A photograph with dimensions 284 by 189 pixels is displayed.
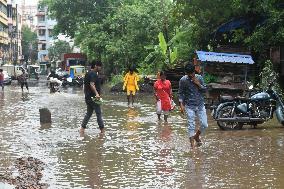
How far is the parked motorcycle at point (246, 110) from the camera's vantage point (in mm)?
14188

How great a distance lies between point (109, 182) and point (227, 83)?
13019mm

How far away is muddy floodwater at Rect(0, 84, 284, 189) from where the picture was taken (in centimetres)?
815

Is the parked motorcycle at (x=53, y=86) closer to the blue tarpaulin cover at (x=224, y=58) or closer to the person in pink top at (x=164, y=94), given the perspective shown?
the blue tarpaulin cover at (x=224, y=58)

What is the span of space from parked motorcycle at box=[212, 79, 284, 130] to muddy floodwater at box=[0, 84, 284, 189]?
303mm

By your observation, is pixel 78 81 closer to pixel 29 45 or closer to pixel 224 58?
pixel 224 58

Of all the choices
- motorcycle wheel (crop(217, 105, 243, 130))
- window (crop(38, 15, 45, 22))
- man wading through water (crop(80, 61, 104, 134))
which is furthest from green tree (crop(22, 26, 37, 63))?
motorcycle wheel (crop(217, 105, 243, 130))

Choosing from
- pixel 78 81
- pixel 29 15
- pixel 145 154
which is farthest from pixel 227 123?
pixel 29 15

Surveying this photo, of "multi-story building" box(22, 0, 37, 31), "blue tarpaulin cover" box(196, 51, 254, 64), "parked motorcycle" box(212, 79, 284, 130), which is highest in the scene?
"multi-story building" box(22, 0, 37, 31)

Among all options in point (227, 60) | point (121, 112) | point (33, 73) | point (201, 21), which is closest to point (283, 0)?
point (227, 60)

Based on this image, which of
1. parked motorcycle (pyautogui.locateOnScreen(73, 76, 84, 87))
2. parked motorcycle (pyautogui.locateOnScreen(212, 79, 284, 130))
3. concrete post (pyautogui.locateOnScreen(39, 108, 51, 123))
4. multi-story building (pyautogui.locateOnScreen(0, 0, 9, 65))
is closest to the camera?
parked motorcycle (pyautogui.locateOnScreen(212, 79, 284, 130))

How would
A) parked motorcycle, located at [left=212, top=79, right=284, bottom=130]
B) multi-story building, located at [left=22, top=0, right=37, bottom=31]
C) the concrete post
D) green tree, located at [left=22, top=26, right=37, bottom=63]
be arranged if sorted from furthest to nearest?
1. multi-story building, located at [left=22, top=0, right=37, bottom=31]
2. green tree, located at [left=22, top=26, right=37, bottom=63]
3. the concrete post
4. parked motorcycle, located at [left=212, top=79, right=284, bottom=130]

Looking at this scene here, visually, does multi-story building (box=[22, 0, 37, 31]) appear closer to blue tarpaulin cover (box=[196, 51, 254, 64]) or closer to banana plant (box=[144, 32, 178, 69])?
banana plant (box=[144, 32, 178, 69])

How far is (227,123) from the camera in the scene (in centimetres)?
1448

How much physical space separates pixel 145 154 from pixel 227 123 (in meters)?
4.55
